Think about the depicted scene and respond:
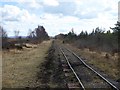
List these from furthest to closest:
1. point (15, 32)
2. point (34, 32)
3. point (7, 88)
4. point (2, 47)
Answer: point (34, 32)
point (15, 32)
point (2, 47)
point (7, 88)

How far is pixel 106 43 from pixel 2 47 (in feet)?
55.8

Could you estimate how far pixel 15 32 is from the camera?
12412 centimetres

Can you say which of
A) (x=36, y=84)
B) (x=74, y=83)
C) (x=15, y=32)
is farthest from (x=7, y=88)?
(x=15, y=32)

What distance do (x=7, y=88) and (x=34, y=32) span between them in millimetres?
146116

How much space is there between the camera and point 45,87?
14.1 m

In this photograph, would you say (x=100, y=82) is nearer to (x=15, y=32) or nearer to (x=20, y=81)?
(x=20, y=81)

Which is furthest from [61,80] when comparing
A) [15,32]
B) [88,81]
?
[15,32]

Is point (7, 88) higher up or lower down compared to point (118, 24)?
Answer: lower down

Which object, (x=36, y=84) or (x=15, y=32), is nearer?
(x=36, y=84)

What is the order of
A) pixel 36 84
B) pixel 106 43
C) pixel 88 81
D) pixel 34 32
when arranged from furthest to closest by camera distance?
pixel 34 32
pixel 106 43
pixel 88 81
pixel 36 84

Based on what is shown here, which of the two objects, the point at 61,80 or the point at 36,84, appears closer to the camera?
the point at 36,84

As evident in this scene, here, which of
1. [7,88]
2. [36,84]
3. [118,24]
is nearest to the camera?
[7,88]

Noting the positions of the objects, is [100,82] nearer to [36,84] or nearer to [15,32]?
[36,84]

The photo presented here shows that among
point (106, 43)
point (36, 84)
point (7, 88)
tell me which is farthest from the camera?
point (106, 43)
